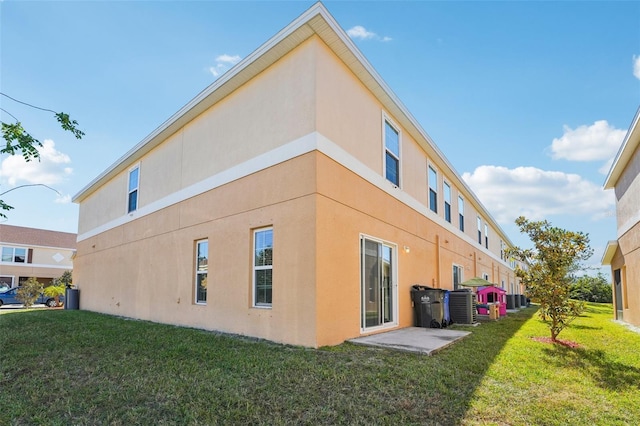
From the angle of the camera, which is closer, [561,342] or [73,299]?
[561,342]

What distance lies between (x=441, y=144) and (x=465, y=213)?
5949mm

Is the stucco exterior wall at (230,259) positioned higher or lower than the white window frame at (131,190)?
lower

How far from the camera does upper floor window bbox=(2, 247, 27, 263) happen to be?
106ft

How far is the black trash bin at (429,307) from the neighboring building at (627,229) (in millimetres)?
7003

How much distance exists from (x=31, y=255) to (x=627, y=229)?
42325 mm

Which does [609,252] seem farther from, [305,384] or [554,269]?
[305,384]

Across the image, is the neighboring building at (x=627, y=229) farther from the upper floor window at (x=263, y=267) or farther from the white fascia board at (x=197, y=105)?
the upper floor window at (x=263, y=267)

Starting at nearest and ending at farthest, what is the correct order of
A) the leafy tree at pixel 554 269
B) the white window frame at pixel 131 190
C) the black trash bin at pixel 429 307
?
the leafy tree at pixel 554 269 → the black trash bin at pixel 429 307 → the white window frame at pixel 131 190

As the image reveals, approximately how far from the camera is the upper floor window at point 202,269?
9352 millimetres

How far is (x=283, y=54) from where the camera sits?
769 cm

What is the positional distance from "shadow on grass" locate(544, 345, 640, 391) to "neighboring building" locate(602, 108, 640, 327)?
22.5ft

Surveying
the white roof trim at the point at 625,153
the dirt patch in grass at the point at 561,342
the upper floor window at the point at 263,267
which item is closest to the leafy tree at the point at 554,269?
the dirt patch in grass at the point at 561,342

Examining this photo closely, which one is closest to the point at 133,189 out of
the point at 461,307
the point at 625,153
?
the point at 461,307

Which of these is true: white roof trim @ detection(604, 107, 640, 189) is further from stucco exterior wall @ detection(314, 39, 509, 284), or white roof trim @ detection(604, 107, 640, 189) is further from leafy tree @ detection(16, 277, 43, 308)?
Result: leafy tree @ detection(16, 277, 43, 308)
